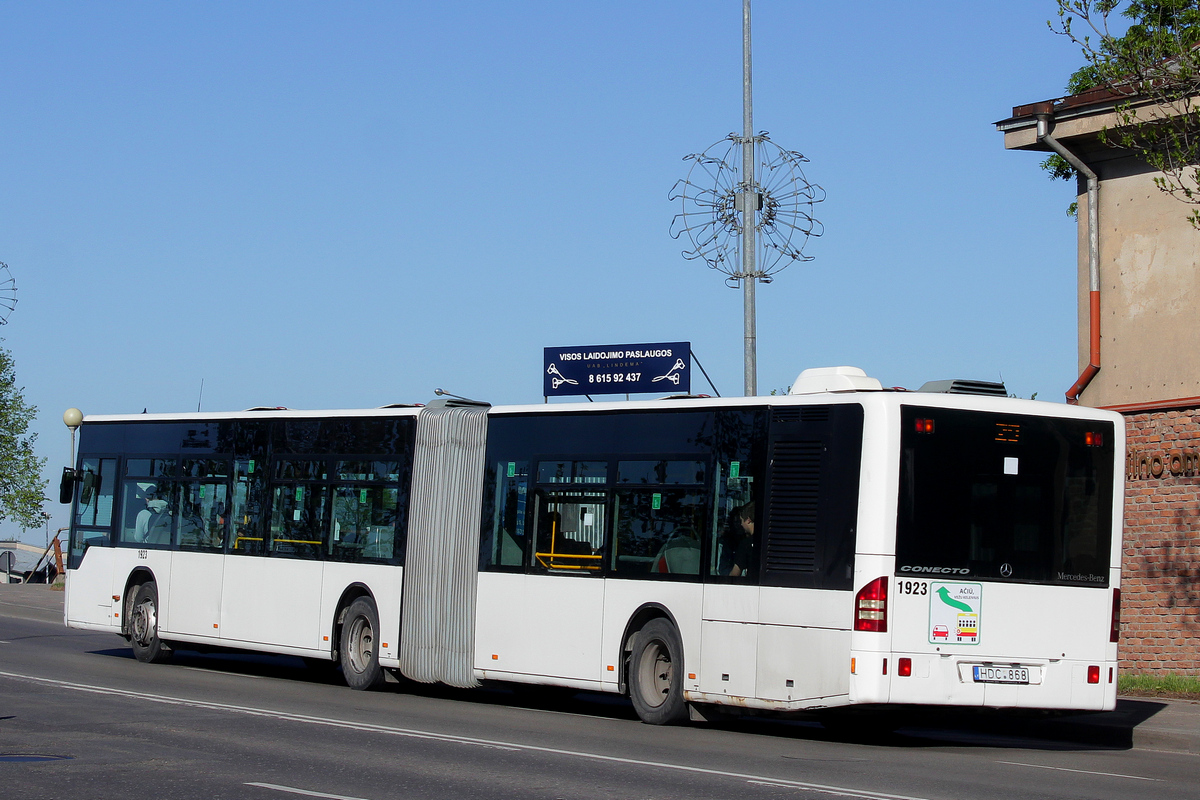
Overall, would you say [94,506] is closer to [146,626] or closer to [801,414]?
[146,626]

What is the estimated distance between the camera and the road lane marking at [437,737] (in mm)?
9867

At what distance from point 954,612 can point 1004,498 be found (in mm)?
1106

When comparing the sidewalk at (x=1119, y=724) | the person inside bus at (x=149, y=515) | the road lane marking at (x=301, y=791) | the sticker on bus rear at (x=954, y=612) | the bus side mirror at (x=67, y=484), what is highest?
the bus side mirror at (x=67, y=484)

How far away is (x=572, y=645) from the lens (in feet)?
50.8

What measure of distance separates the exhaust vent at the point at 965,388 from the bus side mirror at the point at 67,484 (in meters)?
12.7

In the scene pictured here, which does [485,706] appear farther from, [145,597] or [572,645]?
[145,597]

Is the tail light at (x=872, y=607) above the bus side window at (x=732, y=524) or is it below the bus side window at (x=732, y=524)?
below

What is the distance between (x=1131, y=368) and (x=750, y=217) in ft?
19.1

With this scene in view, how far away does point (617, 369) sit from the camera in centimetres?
3284

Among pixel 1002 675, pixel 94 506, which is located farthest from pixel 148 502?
pixel 1002 675

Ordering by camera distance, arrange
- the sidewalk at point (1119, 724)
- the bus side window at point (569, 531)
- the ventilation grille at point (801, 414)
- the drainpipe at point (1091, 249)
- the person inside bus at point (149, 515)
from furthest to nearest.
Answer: the drainpipe at point (1091, 249)
the person inside bus at point (149, 515)
the bus side window at point (569, 531)
the sidewalk at point (1119, 724)
the ventilation grille at point (801, 414)

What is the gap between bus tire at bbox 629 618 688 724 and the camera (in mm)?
14484

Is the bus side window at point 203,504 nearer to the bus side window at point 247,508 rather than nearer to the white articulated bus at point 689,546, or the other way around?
the white articulated bus at point 689,546

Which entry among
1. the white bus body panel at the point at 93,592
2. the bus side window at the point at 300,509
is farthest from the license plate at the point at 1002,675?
the white bus body panel at the point at 93,592
